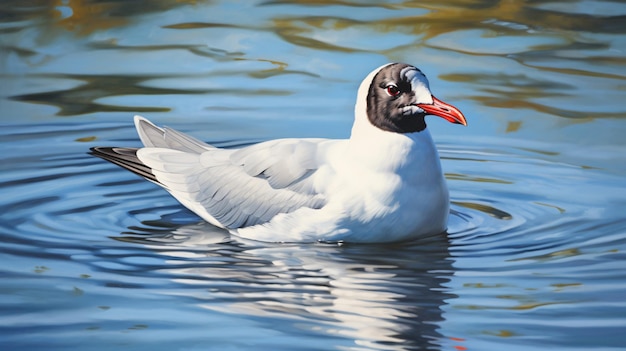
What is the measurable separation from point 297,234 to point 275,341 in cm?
190

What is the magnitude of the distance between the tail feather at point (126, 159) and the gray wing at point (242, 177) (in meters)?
0.03

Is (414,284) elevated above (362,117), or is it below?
below

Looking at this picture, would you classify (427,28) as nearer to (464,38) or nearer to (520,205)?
(464,38)

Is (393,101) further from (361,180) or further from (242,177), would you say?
(242,177)

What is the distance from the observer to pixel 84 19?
16.5 meters

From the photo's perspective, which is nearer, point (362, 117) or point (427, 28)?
point (362, 117)

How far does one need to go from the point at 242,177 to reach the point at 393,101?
3.77 ft

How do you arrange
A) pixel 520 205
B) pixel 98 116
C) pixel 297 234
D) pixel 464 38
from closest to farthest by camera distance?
pixel 297 234 < pixel 520 205 < pixel 98 116 < pixel 464 38

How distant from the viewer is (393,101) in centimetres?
800

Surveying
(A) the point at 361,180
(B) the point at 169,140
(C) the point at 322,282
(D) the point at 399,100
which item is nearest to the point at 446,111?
(D) the point at 399,100

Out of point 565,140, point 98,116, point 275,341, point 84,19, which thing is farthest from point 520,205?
point 84,19

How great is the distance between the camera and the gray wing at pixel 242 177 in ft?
26.6

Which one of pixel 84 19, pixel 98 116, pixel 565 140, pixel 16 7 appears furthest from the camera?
pixel 16 7

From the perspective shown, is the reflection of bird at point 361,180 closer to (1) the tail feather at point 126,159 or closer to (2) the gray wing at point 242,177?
(2) the gray wing at point 242,177
